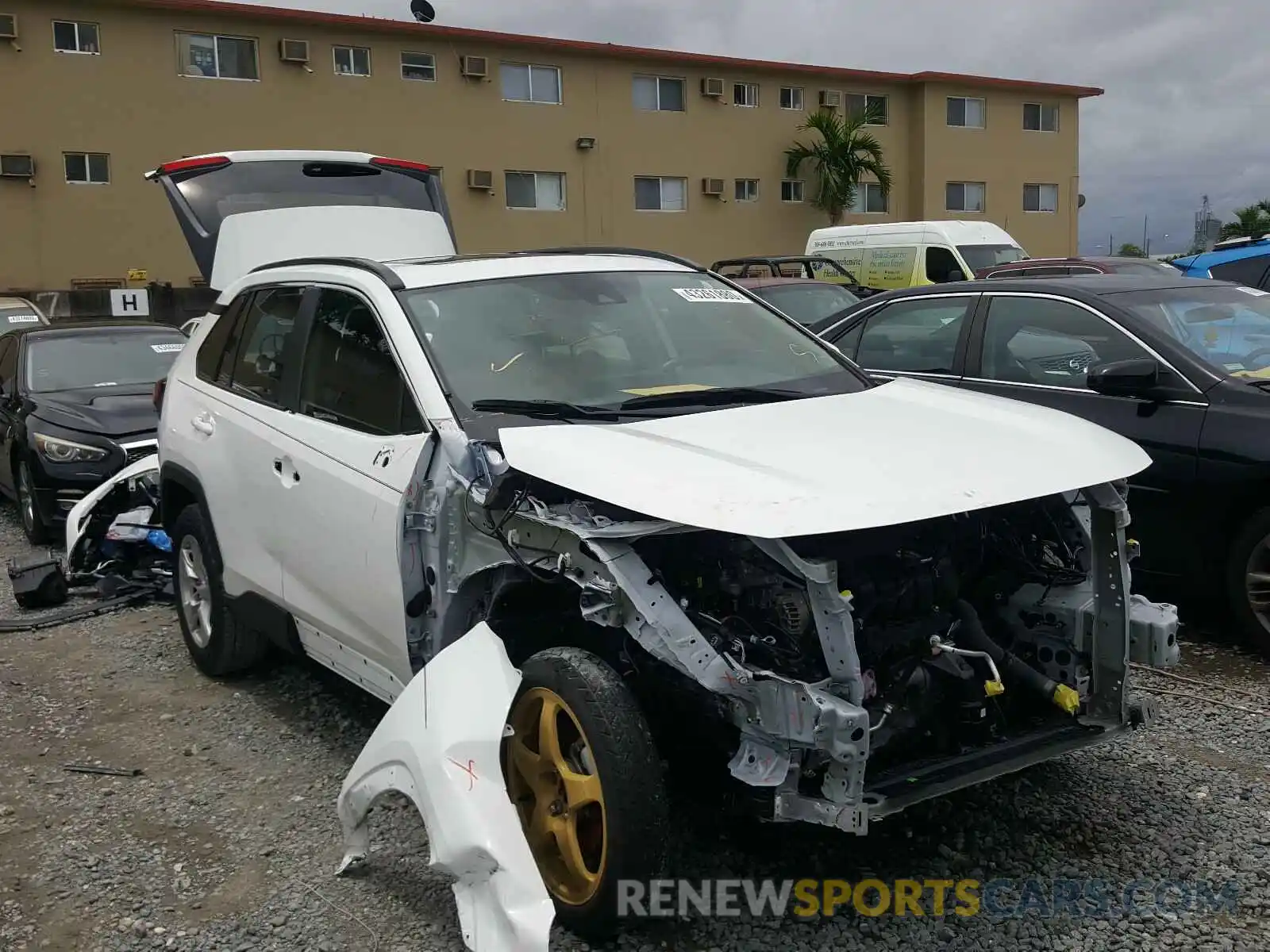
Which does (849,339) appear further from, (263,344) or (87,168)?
(87,168)

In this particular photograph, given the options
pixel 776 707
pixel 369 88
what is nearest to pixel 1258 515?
pixel 776 707

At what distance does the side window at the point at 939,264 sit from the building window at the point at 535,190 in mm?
11033

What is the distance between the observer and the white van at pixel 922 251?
65.1ft

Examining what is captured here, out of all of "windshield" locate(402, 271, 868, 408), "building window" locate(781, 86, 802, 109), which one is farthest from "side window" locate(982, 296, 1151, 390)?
"building window" locate(781, 86, 802, 109)

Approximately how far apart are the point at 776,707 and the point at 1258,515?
314cm

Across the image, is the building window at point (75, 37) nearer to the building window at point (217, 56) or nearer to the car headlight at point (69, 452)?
the building window at point (217, 56)

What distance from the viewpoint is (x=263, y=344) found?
4.76m

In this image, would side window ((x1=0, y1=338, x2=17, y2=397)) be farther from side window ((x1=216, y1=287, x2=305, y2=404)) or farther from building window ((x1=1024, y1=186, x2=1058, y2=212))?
building window ((x1=1024, y1=186, x2=1058, y2=212))

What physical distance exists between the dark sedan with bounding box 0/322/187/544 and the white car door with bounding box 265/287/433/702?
4188mm

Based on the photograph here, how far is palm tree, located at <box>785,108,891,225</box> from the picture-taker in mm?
30125

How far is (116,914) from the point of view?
10.9 feet

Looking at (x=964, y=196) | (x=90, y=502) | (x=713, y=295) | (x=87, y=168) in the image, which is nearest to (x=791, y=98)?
(x=964, y=196)

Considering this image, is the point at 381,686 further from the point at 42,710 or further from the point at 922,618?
the point at 42,710

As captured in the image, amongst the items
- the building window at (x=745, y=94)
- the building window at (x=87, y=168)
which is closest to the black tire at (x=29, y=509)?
the building window at (x=87, y=168)
